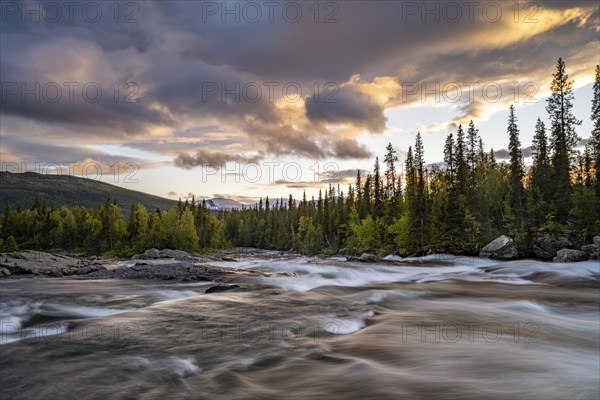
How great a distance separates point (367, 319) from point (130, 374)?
730 centimetres

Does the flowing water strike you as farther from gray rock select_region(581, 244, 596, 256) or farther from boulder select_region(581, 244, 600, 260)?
gray rock select_region(581, 244, 596, 256)

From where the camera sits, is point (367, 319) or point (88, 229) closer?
point (367, 319)

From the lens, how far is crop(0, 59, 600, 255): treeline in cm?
4741

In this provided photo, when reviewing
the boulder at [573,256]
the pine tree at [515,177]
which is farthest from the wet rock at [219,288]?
the pine tree at [515,177]

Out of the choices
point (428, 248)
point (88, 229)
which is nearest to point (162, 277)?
point (428, 248)

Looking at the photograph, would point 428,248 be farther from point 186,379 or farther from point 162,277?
point 186,379

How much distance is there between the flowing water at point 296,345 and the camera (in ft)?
19.9

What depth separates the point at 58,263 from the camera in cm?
3331

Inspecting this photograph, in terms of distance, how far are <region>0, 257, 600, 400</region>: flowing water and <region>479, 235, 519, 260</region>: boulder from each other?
2334 cm

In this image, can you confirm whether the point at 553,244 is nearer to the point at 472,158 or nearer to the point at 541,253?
the point at 541,253

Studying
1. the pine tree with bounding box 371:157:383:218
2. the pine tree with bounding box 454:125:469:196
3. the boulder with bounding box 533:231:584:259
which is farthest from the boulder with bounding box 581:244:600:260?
the pine tree with bounding box 371:157:383:218

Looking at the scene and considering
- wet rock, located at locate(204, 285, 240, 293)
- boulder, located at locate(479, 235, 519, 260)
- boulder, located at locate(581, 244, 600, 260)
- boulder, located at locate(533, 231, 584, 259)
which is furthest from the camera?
boulder, located at locate(479, 235, 519, 260)

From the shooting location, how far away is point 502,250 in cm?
3934

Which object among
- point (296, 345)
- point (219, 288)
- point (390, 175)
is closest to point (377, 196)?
point (390, 175)
